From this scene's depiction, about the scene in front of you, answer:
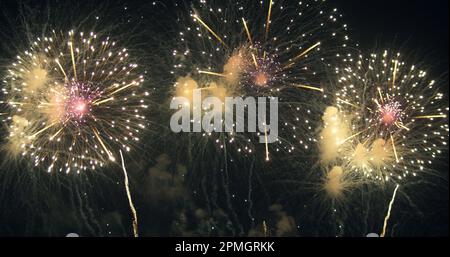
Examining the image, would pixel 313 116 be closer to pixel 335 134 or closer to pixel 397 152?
pixel 335 134

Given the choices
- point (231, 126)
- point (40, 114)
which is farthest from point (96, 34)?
point (231, 126)

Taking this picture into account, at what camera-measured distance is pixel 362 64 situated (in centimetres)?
1692

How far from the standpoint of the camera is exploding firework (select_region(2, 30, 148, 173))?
1546cm

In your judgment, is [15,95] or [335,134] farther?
[335,134]

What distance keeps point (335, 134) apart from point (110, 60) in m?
9.05

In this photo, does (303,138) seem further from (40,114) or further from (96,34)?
(40,114)

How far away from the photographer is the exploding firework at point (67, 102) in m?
15.5

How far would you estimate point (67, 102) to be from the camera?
50.8 ft
